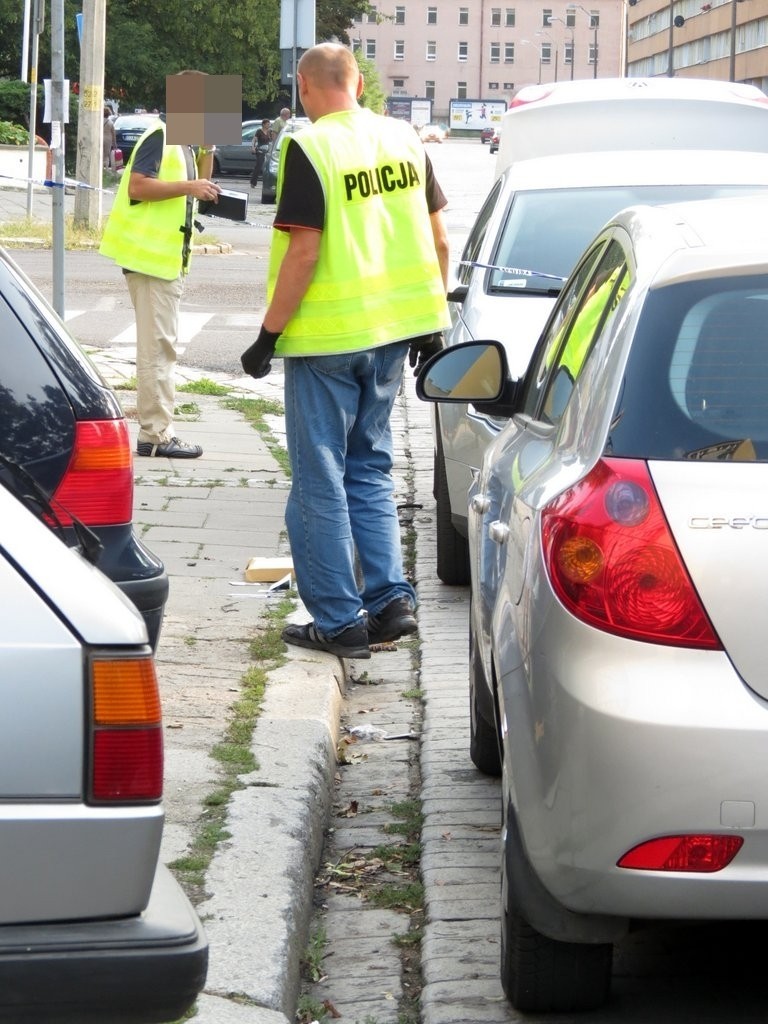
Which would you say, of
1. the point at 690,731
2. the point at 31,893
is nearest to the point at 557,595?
the point at 690,731

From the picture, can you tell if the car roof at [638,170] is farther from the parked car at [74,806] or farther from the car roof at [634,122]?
the parked car at [74,806]

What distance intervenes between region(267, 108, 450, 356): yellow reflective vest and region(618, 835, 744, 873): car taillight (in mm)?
3048

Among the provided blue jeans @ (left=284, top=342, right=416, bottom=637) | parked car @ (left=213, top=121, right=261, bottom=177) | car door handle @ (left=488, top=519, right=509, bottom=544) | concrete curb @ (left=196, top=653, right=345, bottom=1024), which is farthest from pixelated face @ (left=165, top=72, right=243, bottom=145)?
parked car @ (left=213, top=121, right=261, bottom=177)

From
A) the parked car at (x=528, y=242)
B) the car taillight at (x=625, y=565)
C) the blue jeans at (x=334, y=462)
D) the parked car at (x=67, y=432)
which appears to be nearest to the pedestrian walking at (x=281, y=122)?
the parked car at (x=528, y=242)

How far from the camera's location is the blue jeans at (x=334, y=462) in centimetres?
574

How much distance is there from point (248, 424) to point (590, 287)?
7053 mm

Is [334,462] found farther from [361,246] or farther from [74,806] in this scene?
[74,806]

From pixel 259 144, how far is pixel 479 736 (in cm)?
4169

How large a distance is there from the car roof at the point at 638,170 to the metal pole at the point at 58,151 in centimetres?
355

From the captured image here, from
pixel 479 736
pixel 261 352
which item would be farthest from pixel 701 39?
pixel 479 736

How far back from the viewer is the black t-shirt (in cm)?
557

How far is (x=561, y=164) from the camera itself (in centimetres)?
800

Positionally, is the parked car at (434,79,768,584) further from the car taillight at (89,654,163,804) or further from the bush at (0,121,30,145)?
the bush at (0,121,30,145)

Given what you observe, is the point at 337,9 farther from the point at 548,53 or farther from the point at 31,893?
the point at 548,53
